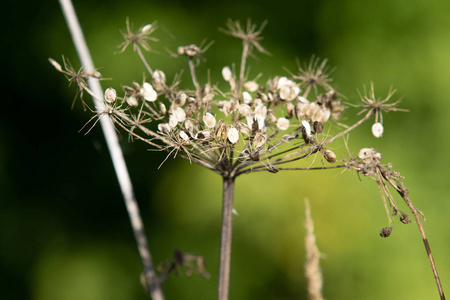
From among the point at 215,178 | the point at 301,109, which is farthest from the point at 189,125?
the point at 215,178

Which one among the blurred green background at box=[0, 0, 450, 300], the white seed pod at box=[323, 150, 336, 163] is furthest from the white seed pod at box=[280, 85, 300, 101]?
the blurred green background at box=[0, 0, 450, 300]

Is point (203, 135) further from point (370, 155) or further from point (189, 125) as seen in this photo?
point (370, 155)

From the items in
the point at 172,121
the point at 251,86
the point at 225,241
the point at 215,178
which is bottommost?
the point at 225,241

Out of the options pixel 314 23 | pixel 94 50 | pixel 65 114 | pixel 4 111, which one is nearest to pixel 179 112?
pixel 314 23

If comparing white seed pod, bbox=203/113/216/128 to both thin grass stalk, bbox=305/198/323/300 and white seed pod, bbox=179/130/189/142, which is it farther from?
thin grass stalk, bbox=305/198/323/300

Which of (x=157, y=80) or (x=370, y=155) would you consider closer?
(x=370, y=155)

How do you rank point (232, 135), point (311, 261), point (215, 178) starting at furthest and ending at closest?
point (215, 178) < point (311, 261) < point (232, 135)

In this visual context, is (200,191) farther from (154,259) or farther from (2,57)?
(2,57)
